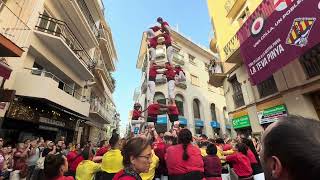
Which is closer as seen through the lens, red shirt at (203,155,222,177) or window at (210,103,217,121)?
red shirt at (203,155,222,177)

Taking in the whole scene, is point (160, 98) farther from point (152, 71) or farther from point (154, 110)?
point (154, 110)

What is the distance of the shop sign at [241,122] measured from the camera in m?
11.8

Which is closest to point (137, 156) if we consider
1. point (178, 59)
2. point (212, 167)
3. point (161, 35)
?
point (212, 167)

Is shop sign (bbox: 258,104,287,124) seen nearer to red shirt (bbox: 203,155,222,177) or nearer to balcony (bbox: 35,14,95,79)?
red shirt (bbox: 203,155,222,177)

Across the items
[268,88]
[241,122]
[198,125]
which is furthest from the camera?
[198,125]

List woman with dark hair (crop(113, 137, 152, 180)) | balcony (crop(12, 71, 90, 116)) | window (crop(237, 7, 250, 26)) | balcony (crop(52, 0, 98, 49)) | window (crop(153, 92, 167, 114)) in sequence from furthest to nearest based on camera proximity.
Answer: window (crop(153, 92, 167, 114))
balcony (crop(52, 0, 98, 49))
window (crop(237, 7, 250, 26))
balcony (crop(12, 71, 90, 116))
woman with dark hair (crop(113, 137, 152, 180))

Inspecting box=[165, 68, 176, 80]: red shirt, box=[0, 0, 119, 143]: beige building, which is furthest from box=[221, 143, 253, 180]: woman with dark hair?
box=[0, 0, 119, 143]: beige building

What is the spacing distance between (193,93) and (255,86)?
1584 centimetres

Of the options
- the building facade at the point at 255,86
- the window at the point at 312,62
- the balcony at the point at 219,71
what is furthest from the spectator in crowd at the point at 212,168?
the balcony at the point at 219,71

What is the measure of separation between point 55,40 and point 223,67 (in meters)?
11.7

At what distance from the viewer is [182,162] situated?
3.74m

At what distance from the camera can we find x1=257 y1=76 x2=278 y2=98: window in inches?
398

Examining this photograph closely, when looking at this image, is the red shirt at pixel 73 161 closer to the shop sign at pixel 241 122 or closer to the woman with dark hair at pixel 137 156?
the woman with dark hair at pixel 137 156

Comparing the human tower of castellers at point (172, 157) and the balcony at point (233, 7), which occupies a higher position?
the balcony at point (233, 7)
